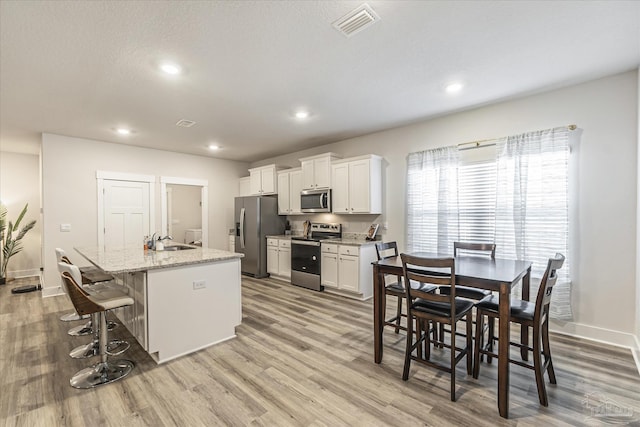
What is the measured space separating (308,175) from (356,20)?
12.1ft

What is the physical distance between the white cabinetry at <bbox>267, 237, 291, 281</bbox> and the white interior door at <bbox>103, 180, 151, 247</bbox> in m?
2.54

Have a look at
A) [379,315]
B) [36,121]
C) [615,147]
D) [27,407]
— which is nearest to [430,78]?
[615,147]

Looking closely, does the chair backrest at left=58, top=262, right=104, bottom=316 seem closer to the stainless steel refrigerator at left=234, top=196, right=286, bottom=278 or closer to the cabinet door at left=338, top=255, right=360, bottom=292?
the cabinet door at left=338, top=255, right=360, bottom=292

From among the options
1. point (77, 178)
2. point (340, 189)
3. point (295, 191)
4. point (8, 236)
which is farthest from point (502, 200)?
point (8, 236)

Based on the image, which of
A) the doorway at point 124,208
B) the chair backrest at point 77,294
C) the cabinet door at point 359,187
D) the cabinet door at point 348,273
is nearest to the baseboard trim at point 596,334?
the cabinet door at point 348,273

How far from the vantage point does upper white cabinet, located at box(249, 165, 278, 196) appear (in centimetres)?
643

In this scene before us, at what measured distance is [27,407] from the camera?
6.73ft

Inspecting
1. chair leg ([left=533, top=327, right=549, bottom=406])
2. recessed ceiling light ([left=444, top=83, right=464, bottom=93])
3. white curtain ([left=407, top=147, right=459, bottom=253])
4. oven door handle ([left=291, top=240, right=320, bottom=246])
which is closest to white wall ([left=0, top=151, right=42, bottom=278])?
oven door handle ([left=291, top=240, right=320, bottom=246])

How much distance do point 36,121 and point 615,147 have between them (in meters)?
7.38

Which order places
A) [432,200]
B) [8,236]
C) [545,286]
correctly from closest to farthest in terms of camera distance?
[545,286], [432,200], [8,236]

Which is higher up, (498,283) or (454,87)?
(454,87)

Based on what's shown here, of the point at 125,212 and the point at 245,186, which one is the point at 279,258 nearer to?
the point at 245,186

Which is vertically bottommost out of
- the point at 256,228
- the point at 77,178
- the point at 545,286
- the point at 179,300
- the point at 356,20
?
the point at 179,300

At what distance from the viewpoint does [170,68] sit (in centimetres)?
275
